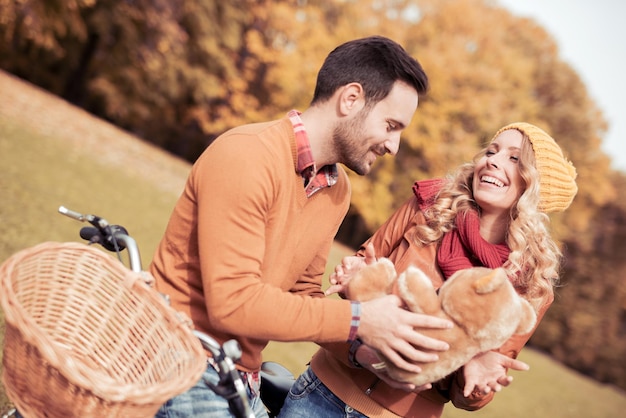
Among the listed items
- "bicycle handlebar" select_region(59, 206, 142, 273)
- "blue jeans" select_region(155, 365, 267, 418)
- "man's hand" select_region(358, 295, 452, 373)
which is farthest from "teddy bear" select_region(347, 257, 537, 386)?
"bicycle handlebar" select_region(59, 206, 142, 273)

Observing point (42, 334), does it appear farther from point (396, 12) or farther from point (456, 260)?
point (396, 12)

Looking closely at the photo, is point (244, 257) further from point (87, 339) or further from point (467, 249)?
point (467, 249)

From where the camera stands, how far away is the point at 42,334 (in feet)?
5.16

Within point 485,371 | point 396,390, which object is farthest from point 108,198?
point 485,371

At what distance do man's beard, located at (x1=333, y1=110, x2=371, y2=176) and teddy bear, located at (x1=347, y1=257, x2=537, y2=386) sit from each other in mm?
547

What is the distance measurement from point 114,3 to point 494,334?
22065 millimetres

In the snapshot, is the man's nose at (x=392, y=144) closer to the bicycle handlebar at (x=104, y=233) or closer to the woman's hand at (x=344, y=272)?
the woman's hand at (x=344, y=272)

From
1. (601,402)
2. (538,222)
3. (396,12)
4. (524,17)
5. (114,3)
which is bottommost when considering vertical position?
(601,402)

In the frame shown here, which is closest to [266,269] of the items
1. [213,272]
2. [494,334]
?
[213,272]

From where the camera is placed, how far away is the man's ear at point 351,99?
234cm

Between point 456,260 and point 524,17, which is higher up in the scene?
point 524,17

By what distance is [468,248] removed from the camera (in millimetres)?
2645

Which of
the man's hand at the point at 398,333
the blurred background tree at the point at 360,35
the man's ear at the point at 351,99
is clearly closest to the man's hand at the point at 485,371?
the man's hand at the point at 398,333

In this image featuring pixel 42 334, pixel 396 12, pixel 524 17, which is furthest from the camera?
pixel 524 17
